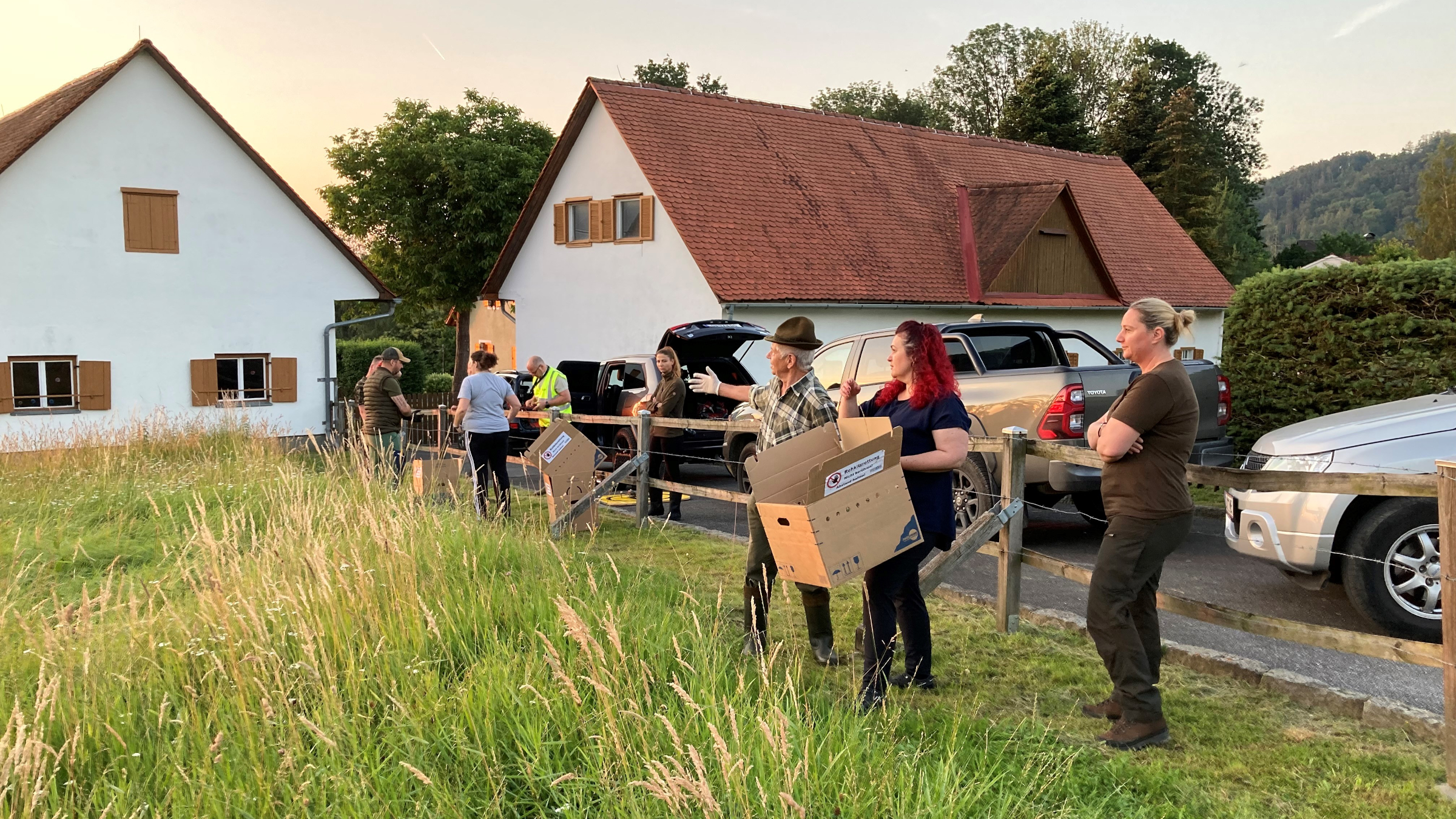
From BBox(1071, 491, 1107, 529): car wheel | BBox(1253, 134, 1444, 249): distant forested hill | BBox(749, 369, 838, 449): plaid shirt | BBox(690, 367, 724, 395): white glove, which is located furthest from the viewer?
BBox(1253, 134, 1444, 249): distant forested hill

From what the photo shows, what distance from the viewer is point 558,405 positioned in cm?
1349

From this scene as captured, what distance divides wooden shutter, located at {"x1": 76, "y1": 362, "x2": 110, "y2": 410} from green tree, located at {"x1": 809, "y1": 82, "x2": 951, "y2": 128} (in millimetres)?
50397

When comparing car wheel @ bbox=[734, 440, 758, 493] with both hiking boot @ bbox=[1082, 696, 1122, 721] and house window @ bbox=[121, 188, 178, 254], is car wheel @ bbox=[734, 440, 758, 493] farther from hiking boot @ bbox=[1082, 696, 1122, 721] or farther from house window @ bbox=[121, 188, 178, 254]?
house window @ bbox=[121, 188, 178, 254]

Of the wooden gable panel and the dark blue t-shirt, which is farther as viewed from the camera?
the wooden gable panel

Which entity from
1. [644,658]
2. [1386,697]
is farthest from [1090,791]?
[1386,697]

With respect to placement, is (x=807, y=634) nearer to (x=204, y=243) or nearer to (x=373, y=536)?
(x=373, y=536)

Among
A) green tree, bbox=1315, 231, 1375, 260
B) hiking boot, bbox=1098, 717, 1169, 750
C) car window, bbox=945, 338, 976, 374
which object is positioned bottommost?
hiking boot, bbox=1098, 717, 1169, 750

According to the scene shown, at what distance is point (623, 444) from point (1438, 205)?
63064 millimetres

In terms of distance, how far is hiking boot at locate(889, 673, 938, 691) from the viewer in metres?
4.83

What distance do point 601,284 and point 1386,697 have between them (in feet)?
67.5

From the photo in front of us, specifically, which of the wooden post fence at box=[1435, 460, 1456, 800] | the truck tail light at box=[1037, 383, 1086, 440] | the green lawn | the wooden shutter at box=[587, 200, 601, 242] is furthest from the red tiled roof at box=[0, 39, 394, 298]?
the wooden post fence at box=[1435, 460, 1456, 800]

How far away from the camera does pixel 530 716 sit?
346 centimetres

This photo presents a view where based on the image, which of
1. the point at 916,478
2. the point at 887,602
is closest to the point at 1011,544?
the point at 916,478

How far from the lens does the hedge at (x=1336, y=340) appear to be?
10.4 m
